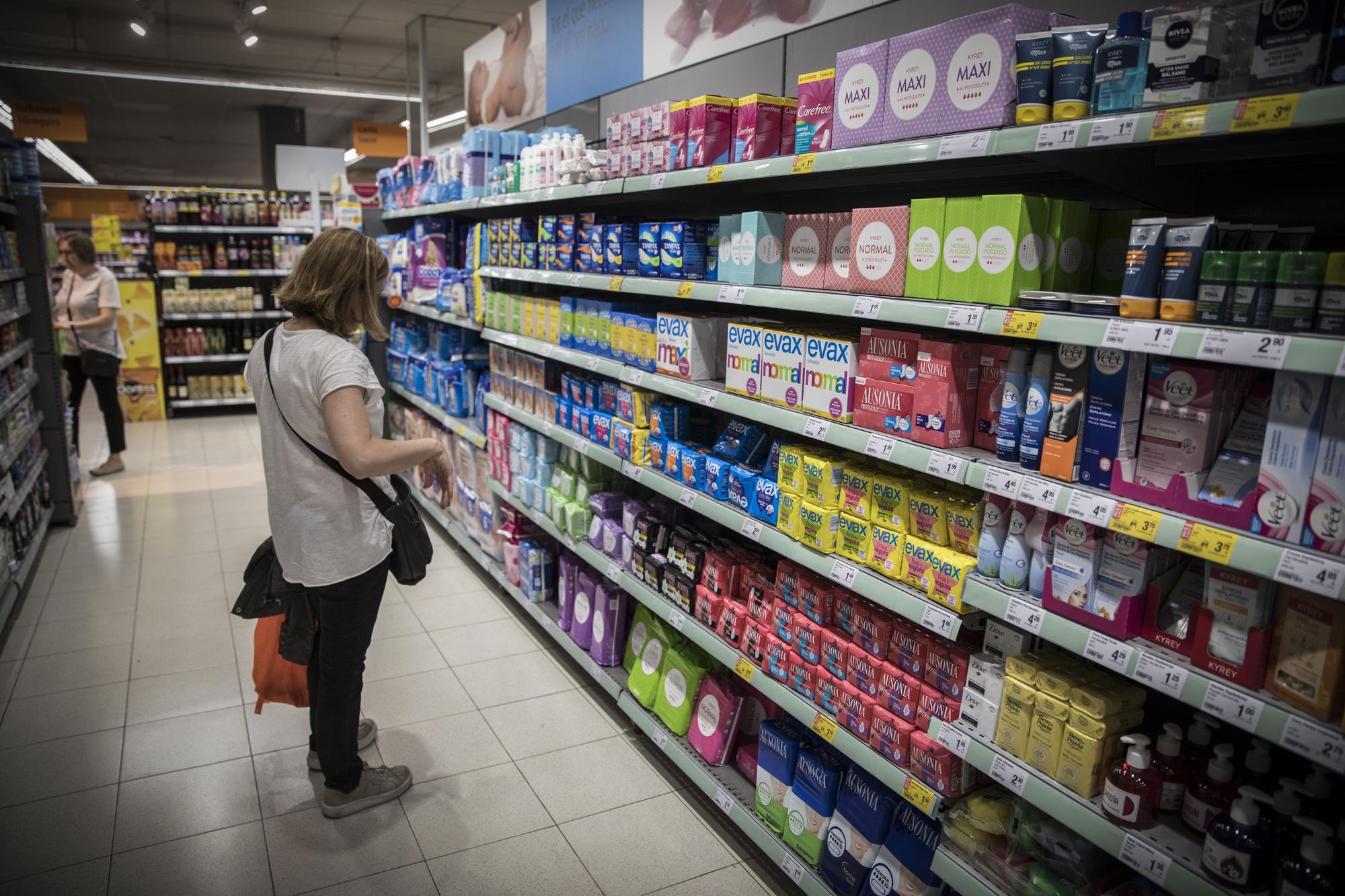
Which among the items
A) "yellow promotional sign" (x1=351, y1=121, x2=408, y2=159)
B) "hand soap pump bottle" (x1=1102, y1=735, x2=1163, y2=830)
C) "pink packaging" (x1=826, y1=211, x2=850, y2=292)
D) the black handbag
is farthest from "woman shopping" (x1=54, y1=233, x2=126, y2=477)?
"hand soap pump bottle" (x1=1102, y1=735, x2=1163, y2=830)

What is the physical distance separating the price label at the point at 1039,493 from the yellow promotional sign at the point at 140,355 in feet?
32.7

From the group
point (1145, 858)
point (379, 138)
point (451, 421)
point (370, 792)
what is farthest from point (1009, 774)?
point (379, 138)

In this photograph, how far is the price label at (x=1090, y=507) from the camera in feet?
5.36

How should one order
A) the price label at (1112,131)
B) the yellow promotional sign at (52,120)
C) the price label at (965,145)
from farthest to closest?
the yellow promotional sign at (52,120) → the price label at (965,145) → the price label at (1112,131)

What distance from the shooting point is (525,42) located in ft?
17.7

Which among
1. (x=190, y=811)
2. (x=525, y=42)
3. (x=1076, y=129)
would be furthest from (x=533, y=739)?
(x=525, y=42)

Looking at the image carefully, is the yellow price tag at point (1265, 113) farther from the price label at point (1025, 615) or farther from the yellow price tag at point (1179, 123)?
the price label at point (1025, 615)

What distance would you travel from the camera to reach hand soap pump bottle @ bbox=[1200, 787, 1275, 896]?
148 cm

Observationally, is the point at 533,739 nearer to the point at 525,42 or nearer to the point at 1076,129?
the point at 1076,129

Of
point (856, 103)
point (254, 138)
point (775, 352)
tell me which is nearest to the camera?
point (856, 103)

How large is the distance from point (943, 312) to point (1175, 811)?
3.64 ft

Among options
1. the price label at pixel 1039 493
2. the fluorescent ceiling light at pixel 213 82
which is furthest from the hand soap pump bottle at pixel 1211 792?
the fluorescent ceiling light at pixel 213 82

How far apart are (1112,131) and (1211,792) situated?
124 cm

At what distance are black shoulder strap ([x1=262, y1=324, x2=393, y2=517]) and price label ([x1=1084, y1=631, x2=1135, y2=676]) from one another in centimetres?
197
